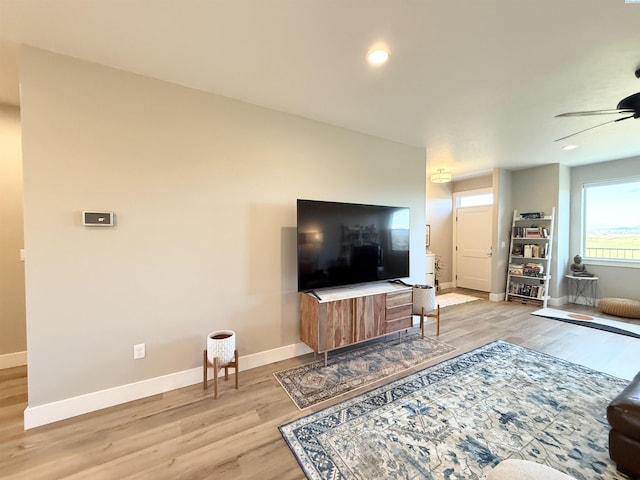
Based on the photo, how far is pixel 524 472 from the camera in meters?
1.05

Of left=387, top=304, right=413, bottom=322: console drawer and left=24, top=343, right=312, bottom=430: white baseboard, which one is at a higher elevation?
left=387, top=304, right=413, bottom=322: console drawer

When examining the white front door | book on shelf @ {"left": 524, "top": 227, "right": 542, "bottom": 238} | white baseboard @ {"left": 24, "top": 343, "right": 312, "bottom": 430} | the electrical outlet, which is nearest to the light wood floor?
white baseboard @ {"left": 24, "top": 343, "right": 312, "bottom": 430}

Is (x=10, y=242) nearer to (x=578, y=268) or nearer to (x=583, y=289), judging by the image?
(x=578, y=268)

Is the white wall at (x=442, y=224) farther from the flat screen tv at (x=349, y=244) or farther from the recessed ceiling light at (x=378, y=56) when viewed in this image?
the recessed ceiling light at (x=378, y=56)

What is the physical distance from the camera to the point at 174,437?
5.87 ft

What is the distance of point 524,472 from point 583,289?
237 inches

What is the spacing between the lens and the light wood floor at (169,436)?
154 centimetres

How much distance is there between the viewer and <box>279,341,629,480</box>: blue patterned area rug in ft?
5.11

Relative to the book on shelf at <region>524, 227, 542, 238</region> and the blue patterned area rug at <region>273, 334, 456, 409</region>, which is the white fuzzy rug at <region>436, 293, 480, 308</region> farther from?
the blue patterned area rug at <region>273, 334, 456, 409</region>

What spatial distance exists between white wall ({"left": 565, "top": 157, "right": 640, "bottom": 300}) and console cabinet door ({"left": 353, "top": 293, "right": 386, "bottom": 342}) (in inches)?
193

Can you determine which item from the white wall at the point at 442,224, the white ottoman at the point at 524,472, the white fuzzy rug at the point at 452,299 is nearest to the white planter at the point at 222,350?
the white ottoman at the point at 524,472

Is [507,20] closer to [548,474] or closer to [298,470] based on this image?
[548,474]

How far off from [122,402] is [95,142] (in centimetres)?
211

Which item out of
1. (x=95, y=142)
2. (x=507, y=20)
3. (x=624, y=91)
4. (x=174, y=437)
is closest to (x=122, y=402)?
(x=174, y=437)
